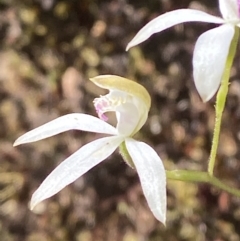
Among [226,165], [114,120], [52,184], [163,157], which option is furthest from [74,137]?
[52,184]

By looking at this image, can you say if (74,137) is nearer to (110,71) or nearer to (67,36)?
(110,71)

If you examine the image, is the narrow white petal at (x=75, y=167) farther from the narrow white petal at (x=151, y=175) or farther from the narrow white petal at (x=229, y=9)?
the narrow white petal at (x=229, y=9)

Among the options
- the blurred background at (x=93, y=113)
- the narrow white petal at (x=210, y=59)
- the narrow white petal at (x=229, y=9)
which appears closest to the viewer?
the narrow white petal at (x=210, y=59)

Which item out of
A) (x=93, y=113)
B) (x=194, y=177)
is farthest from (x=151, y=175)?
(x=93, y=113)

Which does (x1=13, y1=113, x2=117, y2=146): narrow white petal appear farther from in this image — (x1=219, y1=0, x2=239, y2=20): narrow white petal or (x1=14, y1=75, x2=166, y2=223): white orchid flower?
(x1=219, y1=0, x2=239, y2=20): narrow white petal

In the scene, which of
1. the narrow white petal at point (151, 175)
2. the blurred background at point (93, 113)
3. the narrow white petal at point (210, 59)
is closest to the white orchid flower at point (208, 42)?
the narrow white petal at point (210, 59)

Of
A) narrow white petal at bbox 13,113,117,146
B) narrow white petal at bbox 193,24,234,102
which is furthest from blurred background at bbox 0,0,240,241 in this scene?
narrow white petal at bbox 193,24,234,102

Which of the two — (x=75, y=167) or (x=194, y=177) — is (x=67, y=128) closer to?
(x=75, y=167)
